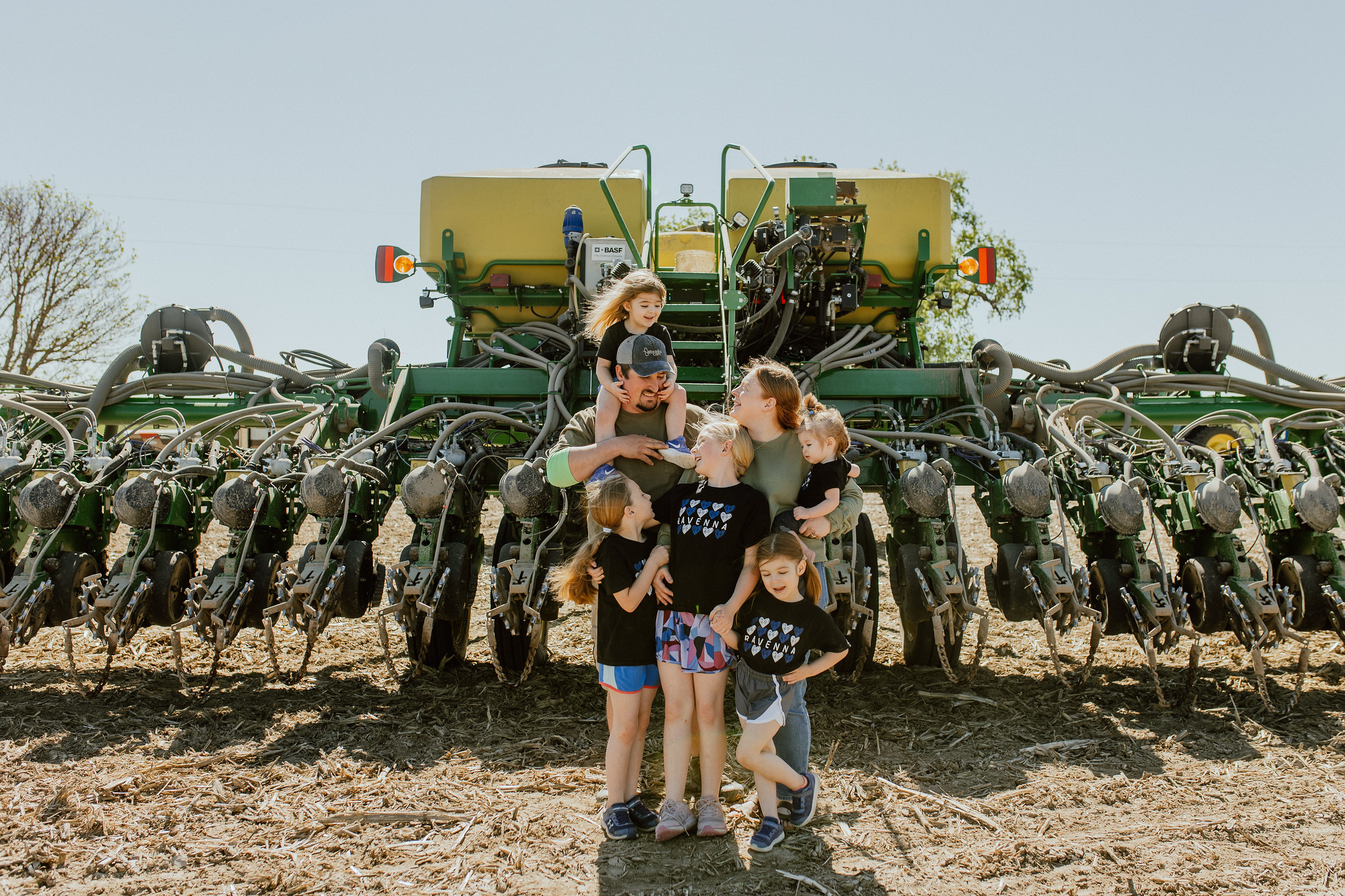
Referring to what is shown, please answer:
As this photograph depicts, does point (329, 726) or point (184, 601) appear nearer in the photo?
point (329, 726)

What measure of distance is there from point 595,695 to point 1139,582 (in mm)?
2701

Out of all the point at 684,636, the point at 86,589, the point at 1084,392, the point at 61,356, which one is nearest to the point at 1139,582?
the point at 1084,392

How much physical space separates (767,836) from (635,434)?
54.7 inches

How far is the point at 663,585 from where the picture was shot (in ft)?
10.6

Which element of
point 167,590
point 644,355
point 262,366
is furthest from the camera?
point 262,366

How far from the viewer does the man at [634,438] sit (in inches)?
134

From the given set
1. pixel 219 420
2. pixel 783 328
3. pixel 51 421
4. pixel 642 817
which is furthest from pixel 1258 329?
pixel 51 421

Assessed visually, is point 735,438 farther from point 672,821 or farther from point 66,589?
point 66,589

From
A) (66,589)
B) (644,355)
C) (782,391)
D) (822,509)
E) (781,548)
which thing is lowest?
(66,589)

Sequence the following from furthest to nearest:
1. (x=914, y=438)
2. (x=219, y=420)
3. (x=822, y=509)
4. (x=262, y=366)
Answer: (x=262, y=366) → (x=219, y=420) → (x=914, y=438) → (x=822, y=509)

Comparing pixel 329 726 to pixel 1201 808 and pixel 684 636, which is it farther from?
pixel 1201 808

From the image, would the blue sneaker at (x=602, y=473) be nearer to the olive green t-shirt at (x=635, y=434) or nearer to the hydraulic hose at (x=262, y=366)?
the olive green t-shirt at (x=635, y=434)

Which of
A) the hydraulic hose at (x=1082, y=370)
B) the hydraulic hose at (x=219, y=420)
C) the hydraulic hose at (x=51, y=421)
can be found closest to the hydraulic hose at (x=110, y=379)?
the hydraulic hose at (x=51, y=421)

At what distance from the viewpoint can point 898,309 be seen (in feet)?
21.6
